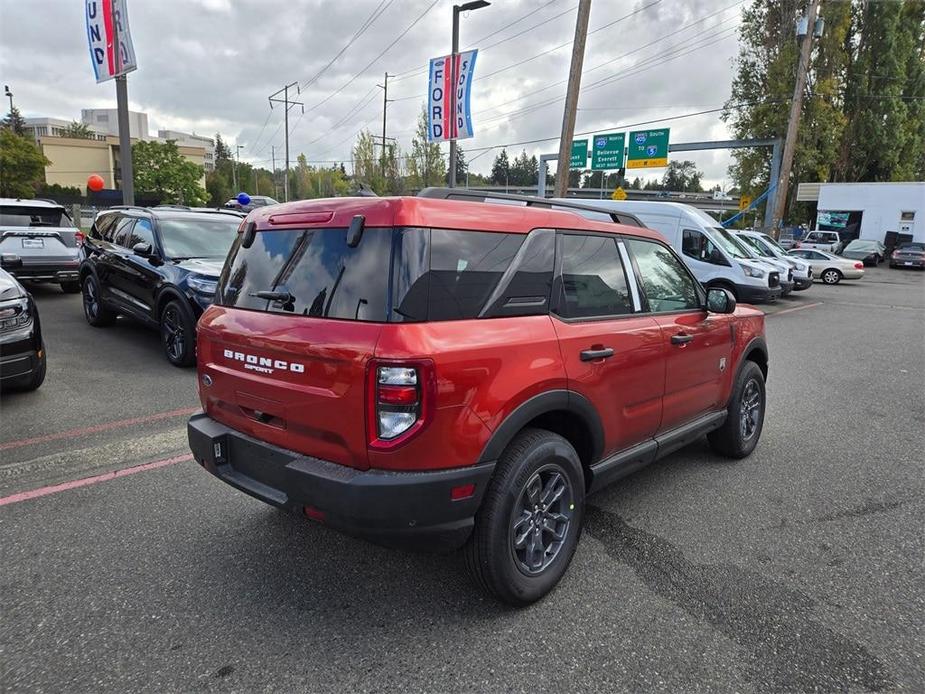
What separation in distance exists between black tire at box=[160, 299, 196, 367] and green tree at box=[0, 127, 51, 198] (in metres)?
48.0

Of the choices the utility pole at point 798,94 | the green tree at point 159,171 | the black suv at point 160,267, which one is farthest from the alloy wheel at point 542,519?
the green tree at point 159,171

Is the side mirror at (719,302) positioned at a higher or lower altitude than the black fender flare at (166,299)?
higher

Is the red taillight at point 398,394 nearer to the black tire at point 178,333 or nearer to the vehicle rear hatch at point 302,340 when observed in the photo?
the vehicle rear hatch at point 302,340

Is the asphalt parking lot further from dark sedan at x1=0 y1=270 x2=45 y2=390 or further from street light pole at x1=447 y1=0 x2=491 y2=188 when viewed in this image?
street light pole at x1=447 y1=0 x2=491 y2=188

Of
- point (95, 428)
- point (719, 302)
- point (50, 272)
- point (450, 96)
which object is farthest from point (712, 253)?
point (50, 272)

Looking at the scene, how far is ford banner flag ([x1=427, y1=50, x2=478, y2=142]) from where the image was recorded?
15109mm

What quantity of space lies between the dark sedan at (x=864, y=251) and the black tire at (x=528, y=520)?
3534 cm

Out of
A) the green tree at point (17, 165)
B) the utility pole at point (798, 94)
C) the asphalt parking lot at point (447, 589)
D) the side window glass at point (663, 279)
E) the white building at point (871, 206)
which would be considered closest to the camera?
the asphalt parking lot at point (447, 589)

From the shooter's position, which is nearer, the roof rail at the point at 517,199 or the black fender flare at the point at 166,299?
the roof rail at the point at 517,199

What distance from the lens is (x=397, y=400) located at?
220cm

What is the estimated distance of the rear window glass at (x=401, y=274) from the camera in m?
2.32

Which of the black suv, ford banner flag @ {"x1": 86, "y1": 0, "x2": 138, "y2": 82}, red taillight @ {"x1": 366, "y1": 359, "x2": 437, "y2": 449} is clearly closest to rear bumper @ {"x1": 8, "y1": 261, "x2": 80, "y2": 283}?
the black suv

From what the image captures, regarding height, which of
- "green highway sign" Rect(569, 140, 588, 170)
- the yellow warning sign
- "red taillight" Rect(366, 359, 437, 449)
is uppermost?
"green highway sign" Rect(569, 140, 588, 170)

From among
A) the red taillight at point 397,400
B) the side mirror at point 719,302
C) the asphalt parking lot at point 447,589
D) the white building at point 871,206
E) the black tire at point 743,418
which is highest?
the white building at point 871,206
